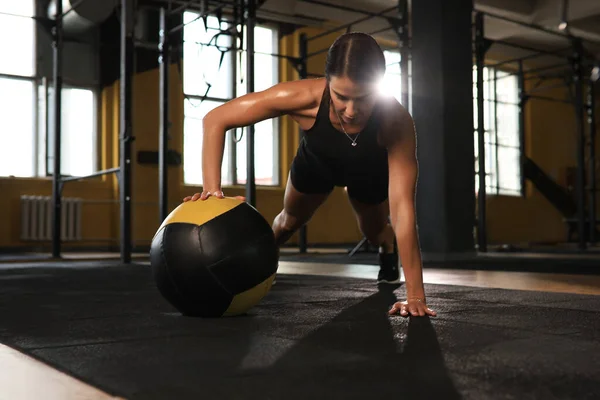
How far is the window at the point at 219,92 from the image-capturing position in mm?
8594

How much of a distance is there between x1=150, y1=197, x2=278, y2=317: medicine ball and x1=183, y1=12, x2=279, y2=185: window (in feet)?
20.9

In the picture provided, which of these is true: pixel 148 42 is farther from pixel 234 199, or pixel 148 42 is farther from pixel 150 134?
pixel 234 199

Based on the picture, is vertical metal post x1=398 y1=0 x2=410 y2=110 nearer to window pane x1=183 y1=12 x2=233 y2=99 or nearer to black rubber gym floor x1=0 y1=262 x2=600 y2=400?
window pane x1=183 y1=12 x2=233 y2=99

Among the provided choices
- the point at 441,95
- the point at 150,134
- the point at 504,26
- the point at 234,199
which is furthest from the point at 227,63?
the point at 234,199

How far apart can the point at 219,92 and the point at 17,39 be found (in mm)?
2453

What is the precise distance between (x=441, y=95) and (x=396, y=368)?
487 cm

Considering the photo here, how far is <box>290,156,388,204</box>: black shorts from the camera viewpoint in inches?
93.4

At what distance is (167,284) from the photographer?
1.85 metres

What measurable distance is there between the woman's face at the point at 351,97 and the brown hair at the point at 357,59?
18 millimetres

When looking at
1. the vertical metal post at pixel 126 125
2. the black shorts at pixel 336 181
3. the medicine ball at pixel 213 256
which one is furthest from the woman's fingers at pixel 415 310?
the vertical metal post at pixel 126 125

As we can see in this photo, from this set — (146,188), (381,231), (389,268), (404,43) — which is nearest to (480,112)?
(404,43)

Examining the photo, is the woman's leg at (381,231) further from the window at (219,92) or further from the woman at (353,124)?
the window at (219,92)

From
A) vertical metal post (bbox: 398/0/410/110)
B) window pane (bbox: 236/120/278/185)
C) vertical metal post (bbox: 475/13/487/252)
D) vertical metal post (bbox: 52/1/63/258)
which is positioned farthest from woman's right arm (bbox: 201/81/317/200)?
window pane (bbox: 236/120/278/185)

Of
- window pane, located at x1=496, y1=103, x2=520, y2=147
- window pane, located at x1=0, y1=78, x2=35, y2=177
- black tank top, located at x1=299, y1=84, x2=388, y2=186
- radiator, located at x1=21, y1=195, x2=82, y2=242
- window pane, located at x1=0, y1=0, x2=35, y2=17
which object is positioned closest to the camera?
black tank top, located at x1=299, y1=84, x2=388, y2=186
